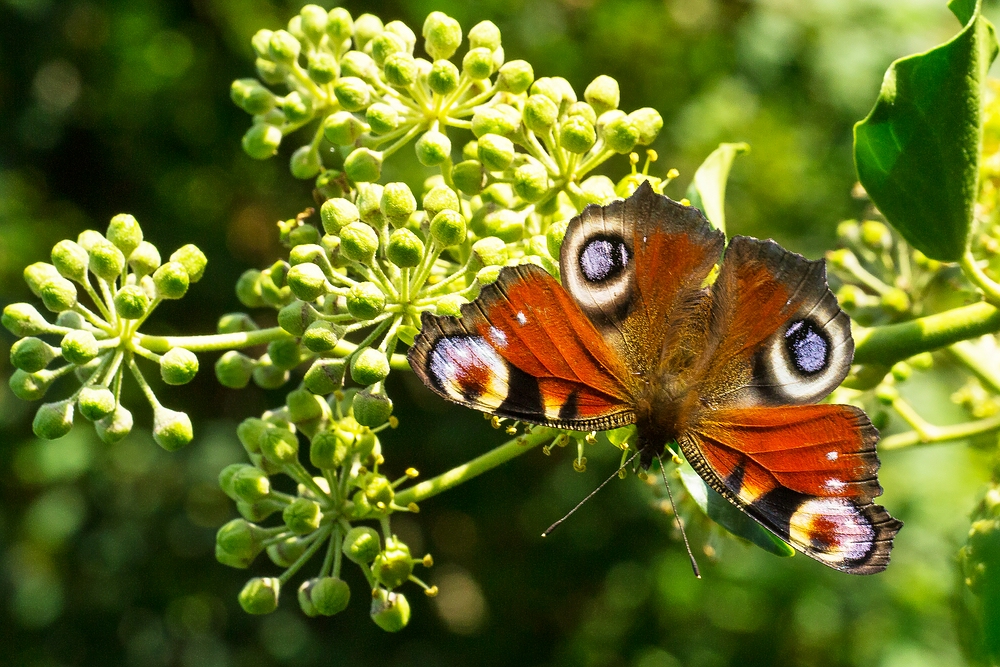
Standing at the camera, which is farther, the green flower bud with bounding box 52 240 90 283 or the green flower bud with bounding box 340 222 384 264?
the green flower bud with bounding box 52 240 90 283

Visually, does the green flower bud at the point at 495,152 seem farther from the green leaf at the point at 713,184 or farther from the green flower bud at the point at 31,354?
the green flower bud at the point at 31,354

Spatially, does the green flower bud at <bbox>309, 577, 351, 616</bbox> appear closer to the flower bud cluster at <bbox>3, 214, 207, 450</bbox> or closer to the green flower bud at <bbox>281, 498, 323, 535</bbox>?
the green flower bud at <bbox>281, 498, 323, 535</bbox>

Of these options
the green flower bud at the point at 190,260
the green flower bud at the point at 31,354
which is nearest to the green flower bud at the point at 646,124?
the green flower bud at the point at 190,260

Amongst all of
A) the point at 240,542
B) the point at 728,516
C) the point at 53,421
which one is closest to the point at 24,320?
the point at 53,421

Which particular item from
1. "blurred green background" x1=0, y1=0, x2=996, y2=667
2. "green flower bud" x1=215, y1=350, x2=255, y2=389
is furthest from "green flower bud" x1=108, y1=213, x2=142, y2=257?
"blurred green background" x1=0, y1=0, x2=996, y2=667

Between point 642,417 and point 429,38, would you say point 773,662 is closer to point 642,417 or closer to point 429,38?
point 642,417
